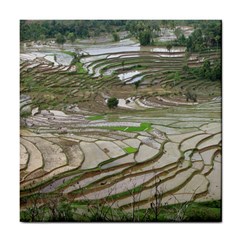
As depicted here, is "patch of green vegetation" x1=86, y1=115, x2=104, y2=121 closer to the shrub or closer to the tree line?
the shrub

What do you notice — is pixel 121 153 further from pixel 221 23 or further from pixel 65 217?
pixel 221 23

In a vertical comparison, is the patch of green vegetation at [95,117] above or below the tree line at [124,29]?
below

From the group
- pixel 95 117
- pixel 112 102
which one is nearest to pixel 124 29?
pixel 112 102

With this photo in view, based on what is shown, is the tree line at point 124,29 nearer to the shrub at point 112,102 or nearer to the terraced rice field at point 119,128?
the terraced rice field at point 119,128

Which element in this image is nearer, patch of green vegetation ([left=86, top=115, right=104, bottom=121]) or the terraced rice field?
the terraced rice field

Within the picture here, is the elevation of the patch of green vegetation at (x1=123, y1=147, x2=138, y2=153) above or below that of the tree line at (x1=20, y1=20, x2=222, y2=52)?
below

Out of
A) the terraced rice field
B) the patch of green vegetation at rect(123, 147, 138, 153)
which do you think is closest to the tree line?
the terraced rice field

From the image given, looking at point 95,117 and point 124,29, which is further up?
point 124,29

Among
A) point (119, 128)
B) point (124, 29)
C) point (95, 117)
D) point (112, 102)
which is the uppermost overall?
point (124, 29)

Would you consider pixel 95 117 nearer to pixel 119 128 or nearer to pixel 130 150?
pixel 119 128

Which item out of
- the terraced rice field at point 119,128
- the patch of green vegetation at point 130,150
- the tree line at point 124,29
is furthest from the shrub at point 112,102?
the tree line at point 124,29
